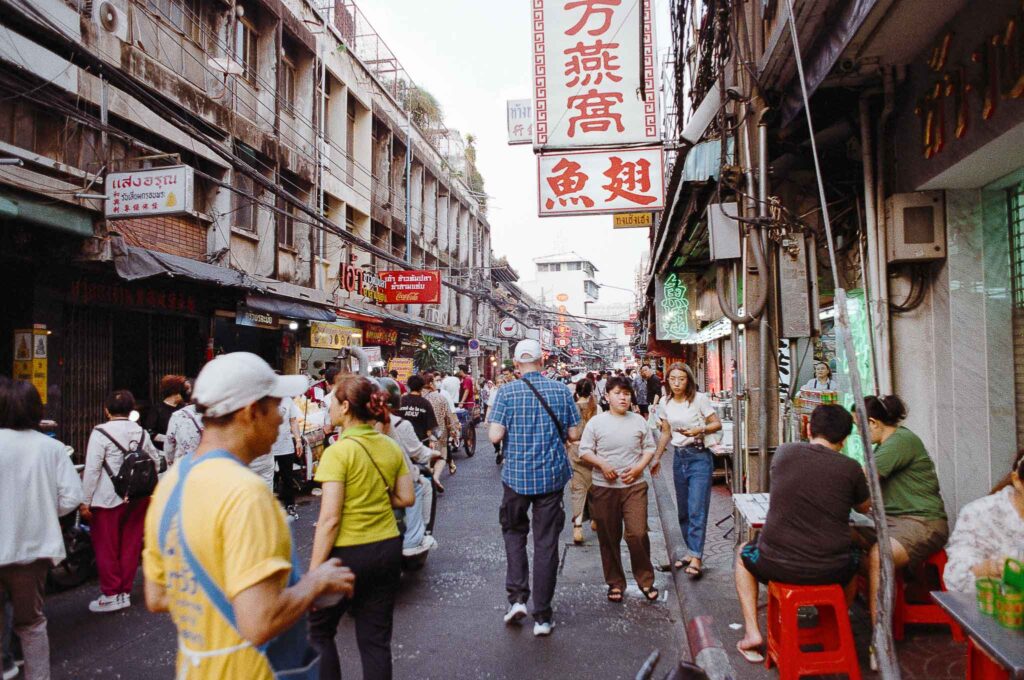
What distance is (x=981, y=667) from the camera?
10.0 feet

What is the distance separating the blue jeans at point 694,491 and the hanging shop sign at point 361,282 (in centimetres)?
1207

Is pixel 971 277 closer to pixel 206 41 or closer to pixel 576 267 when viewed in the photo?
pixel 206 41

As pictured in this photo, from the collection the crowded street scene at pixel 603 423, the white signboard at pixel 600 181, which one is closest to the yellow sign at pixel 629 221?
the crowded street scene at pixel 603 423

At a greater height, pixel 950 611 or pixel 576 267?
pixel 576 267

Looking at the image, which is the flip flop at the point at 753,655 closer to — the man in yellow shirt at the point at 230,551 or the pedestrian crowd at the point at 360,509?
the pedestrian crowd at the point at 360,509

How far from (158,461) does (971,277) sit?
279 inches

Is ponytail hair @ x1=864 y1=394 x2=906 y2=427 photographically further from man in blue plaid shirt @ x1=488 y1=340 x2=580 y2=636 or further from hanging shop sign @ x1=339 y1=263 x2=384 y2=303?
hanging shop sign @ x1=339 y1=263 x2=384 y2=303

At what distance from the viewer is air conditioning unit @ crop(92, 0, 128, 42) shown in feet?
32.9

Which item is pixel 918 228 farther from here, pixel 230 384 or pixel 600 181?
pixel 230 384

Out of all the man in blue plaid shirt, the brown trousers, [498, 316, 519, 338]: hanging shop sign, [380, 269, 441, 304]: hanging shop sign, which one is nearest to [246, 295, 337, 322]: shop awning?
[380, 269, 441, 304]: hanging shop sign

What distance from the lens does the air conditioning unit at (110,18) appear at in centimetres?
1002

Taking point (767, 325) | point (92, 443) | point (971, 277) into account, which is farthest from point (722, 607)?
point (92, 443)

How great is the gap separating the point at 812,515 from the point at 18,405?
4.53 m

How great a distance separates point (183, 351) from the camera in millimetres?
12781
